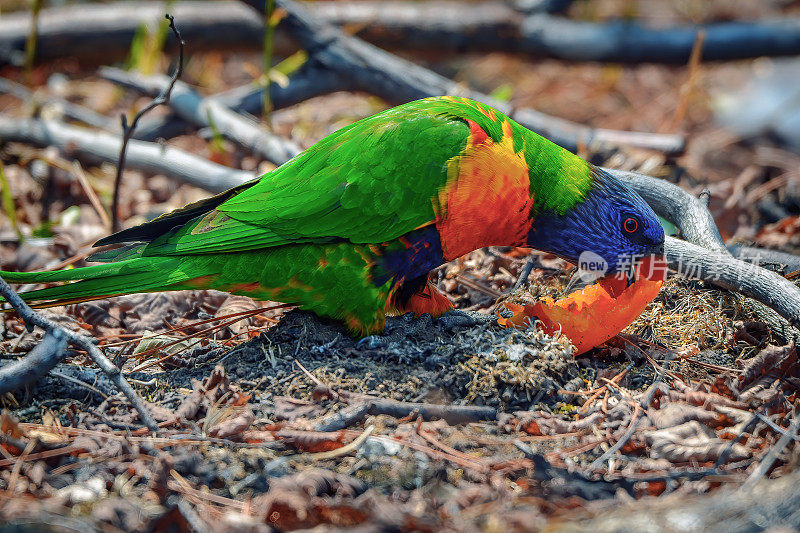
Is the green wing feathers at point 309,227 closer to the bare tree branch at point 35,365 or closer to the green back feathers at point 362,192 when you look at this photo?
the green back feathers at point 362,192

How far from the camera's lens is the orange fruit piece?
2.81 meters

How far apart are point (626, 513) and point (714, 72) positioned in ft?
23.6

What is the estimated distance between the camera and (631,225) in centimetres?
290

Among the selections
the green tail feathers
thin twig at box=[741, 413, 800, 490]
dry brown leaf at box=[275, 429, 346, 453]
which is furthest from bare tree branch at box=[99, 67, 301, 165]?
thin twig at box=[741, 413, 800, 490]

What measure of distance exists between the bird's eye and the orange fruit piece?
0.14 metres

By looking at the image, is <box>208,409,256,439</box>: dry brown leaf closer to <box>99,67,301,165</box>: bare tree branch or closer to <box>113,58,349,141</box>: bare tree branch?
<box>99,67,301,165</box>: bare tree branch

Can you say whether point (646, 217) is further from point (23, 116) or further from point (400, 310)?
point (23, 116)

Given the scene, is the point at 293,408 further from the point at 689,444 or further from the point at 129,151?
the point at 129,151

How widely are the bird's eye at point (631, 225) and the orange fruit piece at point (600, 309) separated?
143 millimetres

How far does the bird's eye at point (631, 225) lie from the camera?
2.90 m

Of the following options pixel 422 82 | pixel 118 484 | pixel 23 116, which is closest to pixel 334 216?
pixel 118 484

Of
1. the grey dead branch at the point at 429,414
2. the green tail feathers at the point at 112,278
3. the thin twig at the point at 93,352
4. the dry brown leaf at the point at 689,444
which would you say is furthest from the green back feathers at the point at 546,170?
the thin twig at the point at 93,352

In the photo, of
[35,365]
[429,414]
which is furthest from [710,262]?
[35,365]

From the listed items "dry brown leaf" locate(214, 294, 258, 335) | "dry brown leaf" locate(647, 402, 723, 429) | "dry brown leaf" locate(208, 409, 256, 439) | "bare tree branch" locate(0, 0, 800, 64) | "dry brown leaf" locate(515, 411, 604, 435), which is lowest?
"dry brown leaf" locate(515, 411, 604, 435)
